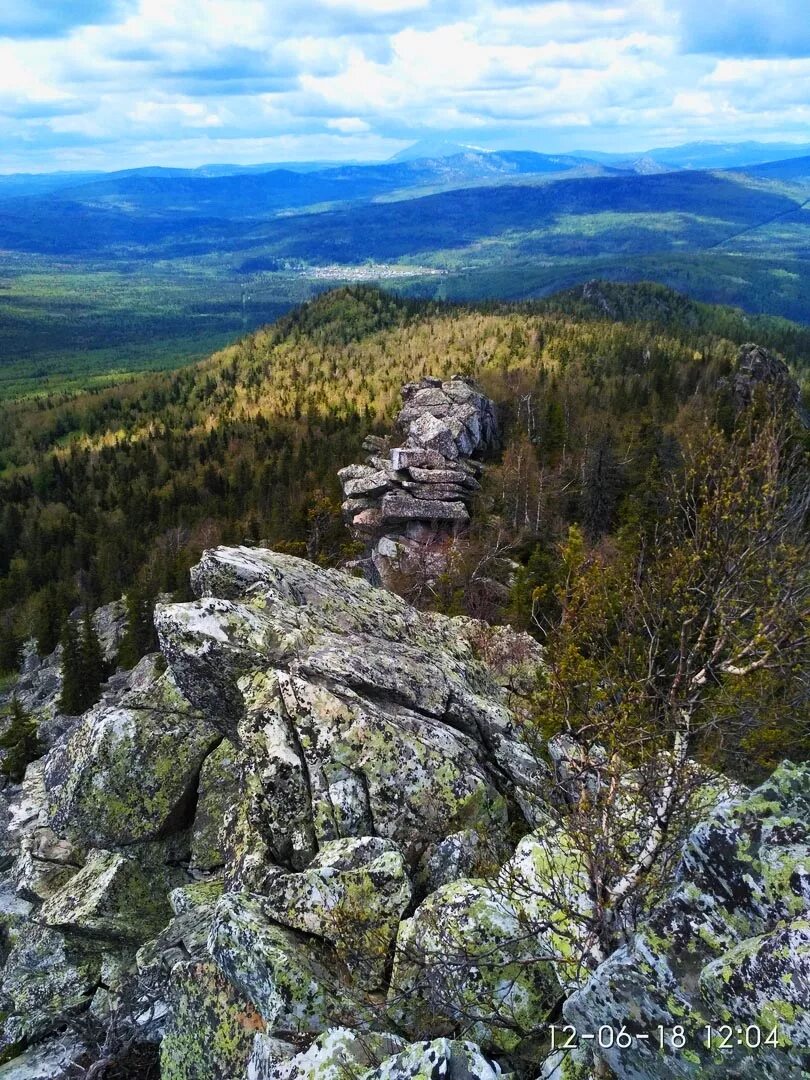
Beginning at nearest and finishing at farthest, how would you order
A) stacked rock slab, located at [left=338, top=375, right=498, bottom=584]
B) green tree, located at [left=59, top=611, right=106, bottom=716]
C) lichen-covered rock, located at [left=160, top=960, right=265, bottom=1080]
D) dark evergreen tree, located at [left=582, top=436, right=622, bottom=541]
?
1. lichen-covered rock, located at [left=160, top=960, right=265, bottom=1080]
2. green tree, located at [left=59, top=611, right=106, bottom=716]
3. stacked rock slab, located at [left=338, top=375, right=498, bottom=584]
4. dark evergreen tree, located at [left=582, top=436, right=622, bottom=541]

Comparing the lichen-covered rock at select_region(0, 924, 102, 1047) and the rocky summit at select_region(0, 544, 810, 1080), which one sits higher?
the rocky summit at select_region(0, 544, 810, 1080)

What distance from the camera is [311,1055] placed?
1188 centimetres

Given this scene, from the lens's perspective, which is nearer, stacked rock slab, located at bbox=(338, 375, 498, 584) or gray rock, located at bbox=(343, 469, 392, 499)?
stacked rock slab, located at bbox=(338, 375, 498, 584)

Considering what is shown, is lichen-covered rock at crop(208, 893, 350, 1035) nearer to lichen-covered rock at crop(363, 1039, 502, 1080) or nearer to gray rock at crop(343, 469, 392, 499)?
lichen-covered rock at crop(363, 1039, 502, 1080)

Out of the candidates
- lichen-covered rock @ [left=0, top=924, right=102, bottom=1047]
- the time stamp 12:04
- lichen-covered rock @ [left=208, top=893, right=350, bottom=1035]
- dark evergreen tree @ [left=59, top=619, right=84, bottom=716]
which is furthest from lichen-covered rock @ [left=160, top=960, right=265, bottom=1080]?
dark evergreen tree @ [left=59, top=619, right=84, bottom=716]

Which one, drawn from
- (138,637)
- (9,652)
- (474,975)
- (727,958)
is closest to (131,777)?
(474,975)

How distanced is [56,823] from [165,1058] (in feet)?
34.1

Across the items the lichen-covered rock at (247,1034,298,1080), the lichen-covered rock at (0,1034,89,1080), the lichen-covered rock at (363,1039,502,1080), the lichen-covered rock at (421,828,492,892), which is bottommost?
the lichen-covered rock at (0,1034,89,1080)

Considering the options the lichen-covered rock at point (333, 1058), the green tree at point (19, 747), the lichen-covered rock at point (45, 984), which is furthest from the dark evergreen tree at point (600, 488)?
the lichen-covered rock at point (333, 1058)

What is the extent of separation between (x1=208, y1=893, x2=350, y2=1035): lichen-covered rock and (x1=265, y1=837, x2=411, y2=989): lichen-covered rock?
351 millimetres

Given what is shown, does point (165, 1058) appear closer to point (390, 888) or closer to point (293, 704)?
point (390, 888)

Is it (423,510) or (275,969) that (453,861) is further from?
(423,510)

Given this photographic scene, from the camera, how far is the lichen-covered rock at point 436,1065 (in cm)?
1049

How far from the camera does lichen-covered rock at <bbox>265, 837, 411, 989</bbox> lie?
1438 centimetres
